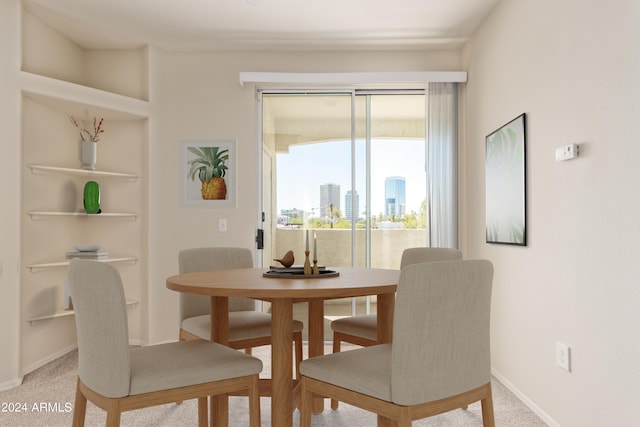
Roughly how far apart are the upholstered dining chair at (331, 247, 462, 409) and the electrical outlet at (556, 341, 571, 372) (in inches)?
29.6

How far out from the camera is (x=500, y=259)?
3.40m

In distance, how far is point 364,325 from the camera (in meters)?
2.79

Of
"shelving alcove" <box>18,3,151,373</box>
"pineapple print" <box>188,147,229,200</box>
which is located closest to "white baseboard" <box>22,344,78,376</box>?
"shelving alcove" <box>18,3,151,373</box>

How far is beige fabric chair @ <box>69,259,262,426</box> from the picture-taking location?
1.65 m

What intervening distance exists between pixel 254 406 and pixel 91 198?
289 cm

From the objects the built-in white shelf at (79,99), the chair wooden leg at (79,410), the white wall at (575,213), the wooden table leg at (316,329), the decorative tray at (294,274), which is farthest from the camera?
the built-in white shelf at (79,99)

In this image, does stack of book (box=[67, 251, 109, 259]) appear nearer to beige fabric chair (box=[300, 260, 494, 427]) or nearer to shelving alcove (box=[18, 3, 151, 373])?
shelving alcove (box=[18, 3, 151, 373])

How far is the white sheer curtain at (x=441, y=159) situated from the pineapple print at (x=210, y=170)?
1849mm

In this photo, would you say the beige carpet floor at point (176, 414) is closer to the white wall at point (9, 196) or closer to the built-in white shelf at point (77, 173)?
the white wall at point (9, 196)

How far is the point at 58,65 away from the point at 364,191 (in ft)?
Result: 9.31

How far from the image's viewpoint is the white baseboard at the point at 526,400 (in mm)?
2624

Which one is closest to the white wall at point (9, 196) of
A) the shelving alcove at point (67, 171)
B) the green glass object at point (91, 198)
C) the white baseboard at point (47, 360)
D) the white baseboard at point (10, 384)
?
the white baseboard at point (10, 384)

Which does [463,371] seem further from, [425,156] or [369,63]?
[369,63]

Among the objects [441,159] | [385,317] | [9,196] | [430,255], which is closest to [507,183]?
[430,255]
